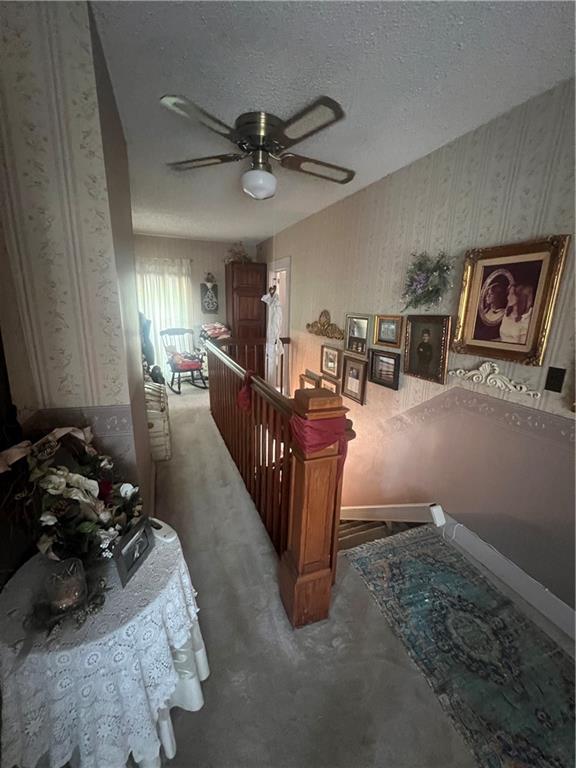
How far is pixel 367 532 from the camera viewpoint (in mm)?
2240

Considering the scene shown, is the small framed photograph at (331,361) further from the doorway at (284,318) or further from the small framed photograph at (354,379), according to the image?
the doorway at (284,318)

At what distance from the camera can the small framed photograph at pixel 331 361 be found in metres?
3.02

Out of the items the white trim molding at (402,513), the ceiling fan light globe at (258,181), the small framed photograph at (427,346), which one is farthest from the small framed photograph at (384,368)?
the ceiling fan light globe at (258,181)

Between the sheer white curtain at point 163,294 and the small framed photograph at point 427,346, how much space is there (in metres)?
4.03

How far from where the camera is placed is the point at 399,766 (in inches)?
37.1

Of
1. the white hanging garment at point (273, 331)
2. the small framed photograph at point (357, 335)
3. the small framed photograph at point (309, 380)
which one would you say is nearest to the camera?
the small framed photograph at point (357, 335)

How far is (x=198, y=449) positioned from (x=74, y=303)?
1924mm

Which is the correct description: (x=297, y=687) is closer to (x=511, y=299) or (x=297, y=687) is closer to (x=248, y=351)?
(x=511, y=299)

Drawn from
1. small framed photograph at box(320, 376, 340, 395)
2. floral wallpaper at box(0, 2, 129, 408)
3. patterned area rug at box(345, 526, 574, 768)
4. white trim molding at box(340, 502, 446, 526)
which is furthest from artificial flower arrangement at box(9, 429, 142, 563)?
small framed photograph at box(320, 376, 340, 395)

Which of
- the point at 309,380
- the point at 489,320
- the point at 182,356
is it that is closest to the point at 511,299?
the point at 489,320

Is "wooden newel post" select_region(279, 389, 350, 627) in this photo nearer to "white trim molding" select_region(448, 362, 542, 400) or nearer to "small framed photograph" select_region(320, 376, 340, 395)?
"white trim molding" select_region(448, 362, 542, 400)

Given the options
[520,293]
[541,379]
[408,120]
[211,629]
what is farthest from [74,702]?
[408,120]

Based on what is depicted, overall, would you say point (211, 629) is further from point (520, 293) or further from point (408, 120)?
point (408, 120)

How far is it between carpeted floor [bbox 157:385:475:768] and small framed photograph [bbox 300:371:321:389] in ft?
6.54
